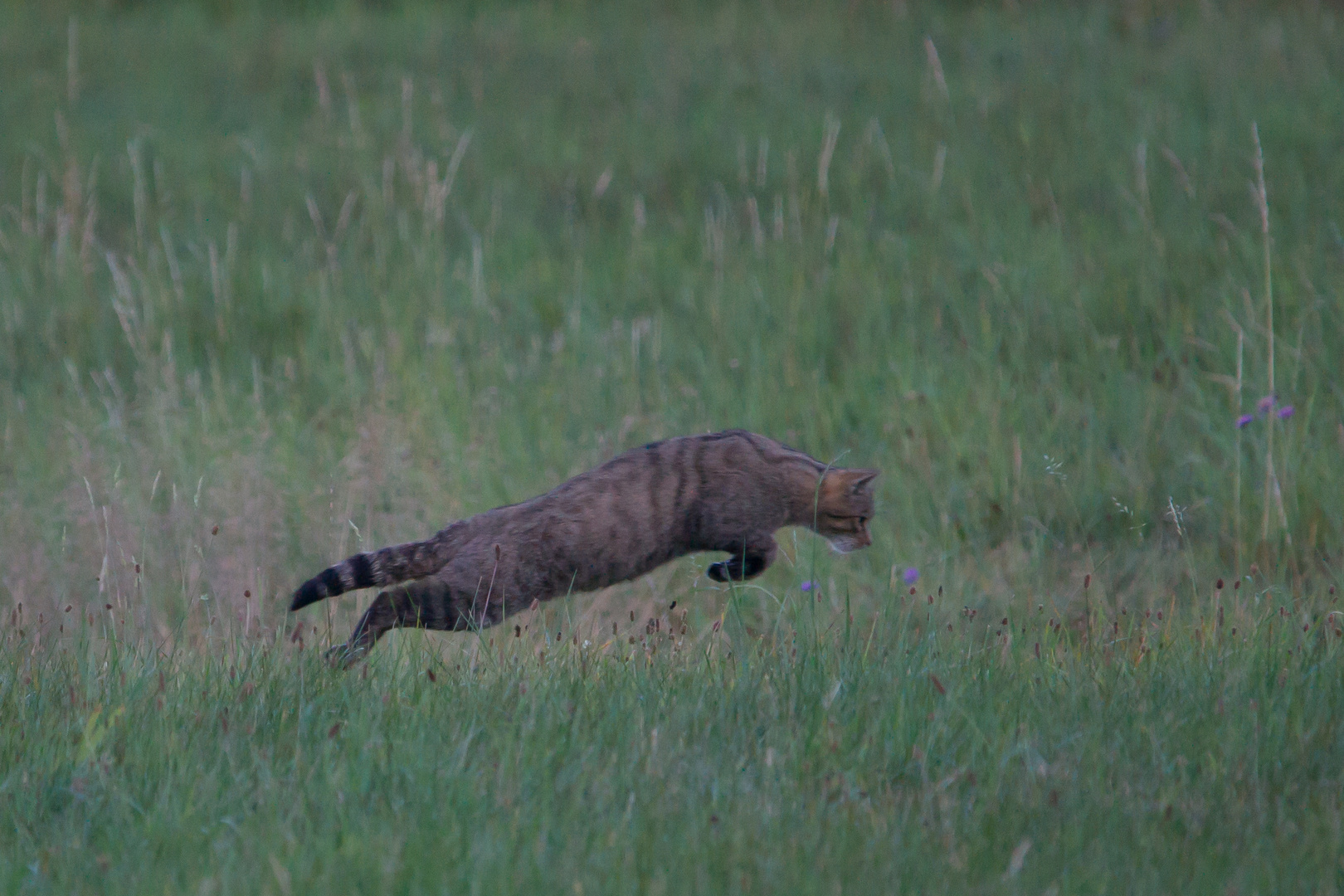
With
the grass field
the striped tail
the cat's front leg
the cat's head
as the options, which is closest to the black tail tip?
the striped tail

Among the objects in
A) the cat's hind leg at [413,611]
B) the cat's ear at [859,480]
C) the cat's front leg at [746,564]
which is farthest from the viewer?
the cat's ear at [859,480]

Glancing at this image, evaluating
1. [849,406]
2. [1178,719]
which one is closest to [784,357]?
[849,406]

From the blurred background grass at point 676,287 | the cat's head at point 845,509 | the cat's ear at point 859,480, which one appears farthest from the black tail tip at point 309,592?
the cat's ear at point 859,480

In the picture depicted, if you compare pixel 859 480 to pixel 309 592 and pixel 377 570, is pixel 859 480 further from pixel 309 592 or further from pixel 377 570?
pixel 309 592

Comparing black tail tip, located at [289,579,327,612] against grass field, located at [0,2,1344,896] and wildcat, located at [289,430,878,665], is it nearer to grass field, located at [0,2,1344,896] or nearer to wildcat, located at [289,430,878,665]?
wildcat, located at [289,430,878,665]

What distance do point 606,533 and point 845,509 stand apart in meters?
1.12

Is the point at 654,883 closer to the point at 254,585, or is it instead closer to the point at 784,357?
the point at 254,585

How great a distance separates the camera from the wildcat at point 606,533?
4496mm

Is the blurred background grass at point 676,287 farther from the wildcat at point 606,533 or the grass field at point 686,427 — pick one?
the wildcat at point 606,533

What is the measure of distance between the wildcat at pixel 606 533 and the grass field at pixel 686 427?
19 centimetres

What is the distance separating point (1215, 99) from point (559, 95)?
495cm

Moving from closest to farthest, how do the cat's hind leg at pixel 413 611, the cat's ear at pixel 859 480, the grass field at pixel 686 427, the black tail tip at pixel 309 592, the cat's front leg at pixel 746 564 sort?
the grass field at pixel 686 427
the black tail tip at pixel 309 592
the cat's hind leg at pixel 413 611
the cat's front leg at pixel 746 564
the cat's ear at pixel 859 480

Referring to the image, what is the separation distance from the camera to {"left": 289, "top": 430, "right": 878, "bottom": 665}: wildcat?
450 cm

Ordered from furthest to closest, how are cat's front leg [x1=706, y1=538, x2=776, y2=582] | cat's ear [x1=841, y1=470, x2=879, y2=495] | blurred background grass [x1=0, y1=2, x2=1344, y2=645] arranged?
blurred background grass [x1=0, y1=2, x2=1344, y2=645] < cat's ear [x1=841, y1=470, x2=879, y2=495] < cat's front leg [x1=706, y1=538, x2=776, y2=582]
